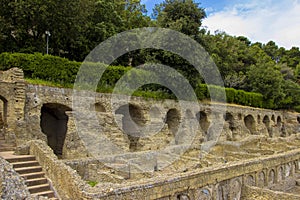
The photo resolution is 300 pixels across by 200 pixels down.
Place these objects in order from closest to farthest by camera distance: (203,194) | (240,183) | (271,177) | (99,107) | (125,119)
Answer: (203,194) < (240,183) < (271,177) < (99,107) < (125,119)

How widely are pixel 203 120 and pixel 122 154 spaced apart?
15.9 m

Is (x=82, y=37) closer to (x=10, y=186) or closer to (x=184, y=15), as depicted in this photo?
(x=184, y=15)

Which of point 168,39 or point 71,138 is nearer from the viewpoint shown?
point 71,138

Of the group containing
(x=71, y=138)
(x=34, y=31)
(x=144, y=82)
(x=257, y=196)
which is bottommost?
(x=257, y=196)

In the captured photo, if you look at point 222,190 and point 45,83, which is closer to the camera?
point 222,190

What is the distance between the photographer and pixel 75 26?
21.6 meters

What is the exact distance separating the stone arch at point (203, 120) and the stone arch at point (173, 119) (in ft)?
10.1

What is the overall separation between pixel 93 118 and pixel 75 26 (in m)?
9.80

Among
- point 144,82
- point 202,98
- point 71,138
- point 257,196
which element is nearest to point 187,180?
point 257,196

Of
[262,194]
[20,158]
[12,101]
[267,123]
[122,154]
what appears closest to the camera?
[20,158]

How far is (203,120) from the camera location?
1083 inches

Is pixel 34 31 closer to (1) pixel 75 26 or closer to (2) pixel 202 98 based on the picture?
(1) pixel 75 26

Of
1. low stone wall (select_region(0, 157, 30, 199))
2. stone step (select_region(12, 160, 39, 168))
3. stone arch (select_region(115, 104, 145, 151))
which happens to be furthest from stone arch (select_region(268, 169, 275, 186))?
low stone wall (select_region(0, 157, 30, 199))

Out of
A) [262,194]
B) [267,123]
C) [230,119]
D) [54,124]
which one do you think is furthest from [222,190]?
[267,123]
